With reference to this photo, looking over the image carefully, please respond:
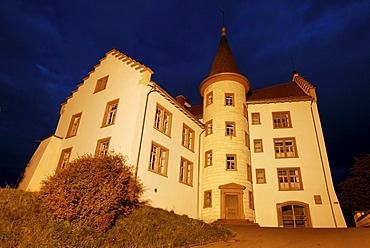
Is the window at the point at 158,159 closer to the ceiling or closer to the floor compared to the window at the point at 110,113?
closer to the floor

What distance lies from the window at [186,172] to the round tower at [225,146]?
1788mm

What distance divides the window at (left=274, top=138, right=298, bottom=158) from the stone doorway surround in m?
5.74

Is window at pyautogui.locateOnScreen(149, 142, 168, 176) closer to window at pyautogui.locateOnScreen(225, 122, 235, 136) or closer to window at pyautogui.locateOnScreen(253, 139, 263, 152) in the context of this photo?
window at pyautogui.locateOnScreen(225, 122, 235, 136)

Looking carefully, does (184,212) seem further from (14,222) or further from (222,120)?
(14,222)

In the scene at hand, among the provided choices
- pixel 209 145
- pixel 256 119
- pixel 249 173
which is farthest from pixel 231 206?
pixel 256 119

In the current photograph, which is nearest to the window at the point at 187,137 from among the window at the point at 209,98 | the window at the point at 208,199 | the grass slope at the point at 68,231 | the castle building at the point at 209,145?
the castle building at the point at 209,145

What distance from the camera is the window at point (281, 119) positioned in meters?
25.5

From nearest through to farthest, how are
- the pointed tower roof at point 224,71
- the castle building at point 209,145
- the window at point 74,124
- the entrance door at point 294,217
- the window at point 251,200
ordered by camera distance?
the castle building at point 209,145, the window at point 74,124, the entrance door at point 294,217, the window at point 251,200, the pointed tower roof at point 224,71

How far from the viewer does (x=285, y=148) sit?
24406 mm

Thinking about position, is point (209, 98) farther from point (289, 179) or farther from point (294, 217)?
point (294, 217)

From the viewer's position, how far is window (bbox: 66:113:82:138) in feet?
68.6

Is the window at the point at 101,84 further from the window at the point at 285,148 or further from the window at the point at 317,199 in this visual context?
the window at the point at 317,199

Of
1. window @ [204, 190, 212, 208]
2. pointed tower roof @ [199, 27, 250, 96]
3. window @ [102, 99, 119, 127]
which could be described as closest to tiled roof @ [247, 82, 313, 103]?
pointed tower roof @ [199, 27, 250, 96]

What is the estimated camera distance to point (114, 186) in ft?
29.7
